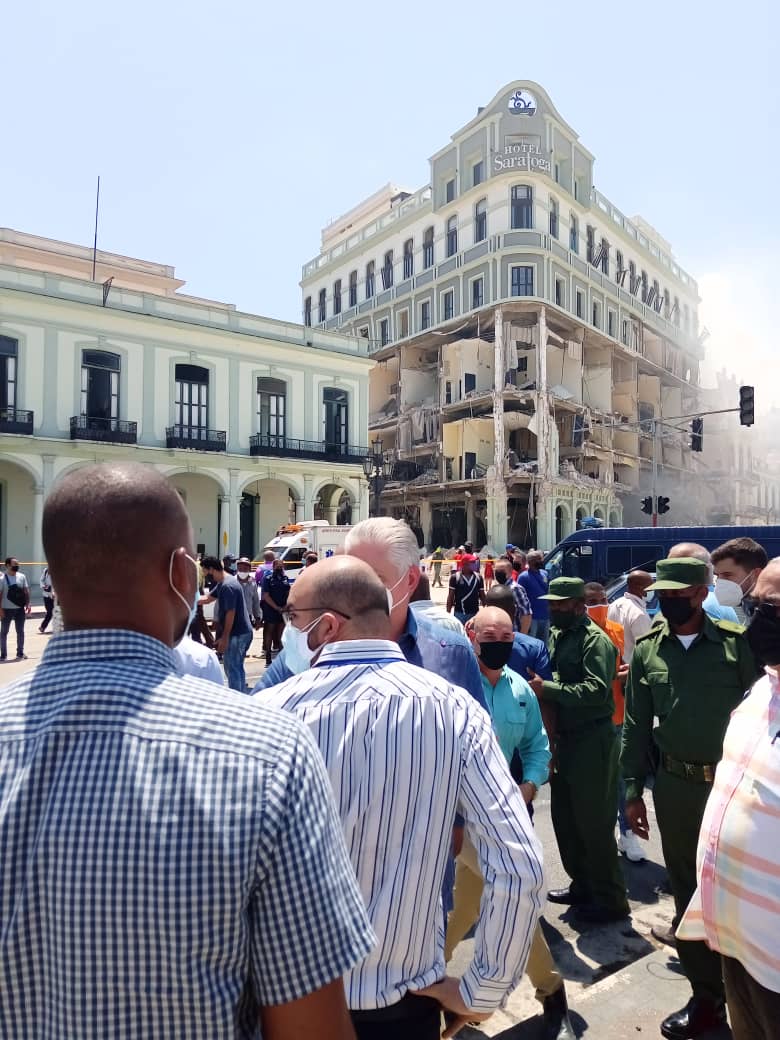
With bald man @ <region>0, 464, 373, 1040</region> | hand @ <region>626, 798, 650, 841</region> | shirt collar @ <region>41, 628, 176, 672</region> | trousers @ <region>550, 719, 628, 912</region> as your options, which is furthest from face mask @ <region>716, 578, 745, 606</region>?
shirt collar @ <region>41, 628, 176, 672</region>

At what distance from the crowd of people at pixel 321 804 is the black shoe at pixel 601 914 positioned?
833 millimetres

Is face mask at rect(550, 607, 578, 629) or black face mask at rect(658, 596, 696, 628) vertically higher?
black face mask at rect(658, 596, 696, 628)

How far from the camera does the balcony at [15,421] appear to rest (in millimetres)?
25266

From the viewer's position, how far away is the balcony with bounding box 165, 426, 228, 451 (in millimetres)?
29094

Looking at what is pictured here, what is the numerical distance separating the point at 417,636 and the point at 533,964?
4.90ft

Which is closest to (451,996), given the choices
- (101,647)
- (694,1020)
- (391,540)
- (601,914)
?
(101,647)

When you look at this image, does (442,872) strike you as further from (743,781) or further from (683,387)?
(683,387)

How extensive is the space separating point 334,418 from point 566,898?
31226 millimetres

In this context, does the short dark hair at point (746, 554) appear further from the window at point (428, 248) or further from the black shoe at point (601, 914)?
the window at point (428, 248)

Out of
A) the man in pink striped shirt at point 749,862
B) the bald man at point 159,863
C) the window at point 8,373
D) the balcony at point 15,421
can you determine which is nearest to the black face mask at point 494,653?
the man in pink striped shirt at point 749,862

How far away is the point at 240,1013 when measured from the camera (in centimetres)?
111

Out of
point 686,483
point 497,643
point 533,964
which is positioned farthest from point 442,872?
point 686,483

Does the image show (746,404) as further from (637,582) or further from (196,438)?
(196,438)

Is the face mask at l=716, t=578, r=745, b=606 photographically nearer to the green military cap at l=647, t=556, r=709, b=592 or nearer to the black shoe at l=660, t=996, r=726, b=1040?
the green military cap at l=647, t=556, r=709, b=592
